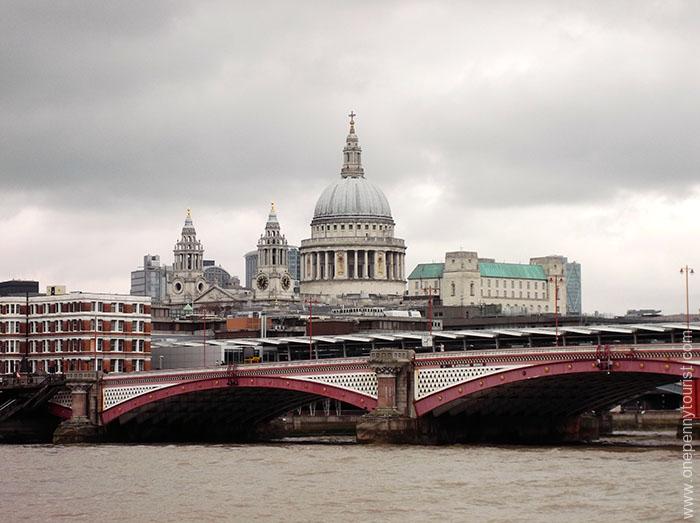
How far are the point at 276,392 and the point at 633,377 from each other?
77.5 ft

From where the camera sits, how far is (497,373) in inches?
3718

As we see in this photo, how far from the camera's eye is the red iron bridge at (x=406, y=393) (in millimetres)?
92750

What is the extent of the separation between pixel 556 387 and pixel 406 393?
8292 millimetres

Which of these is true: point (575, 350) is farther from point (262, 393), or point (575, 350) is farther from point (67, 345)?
point (67, 345)

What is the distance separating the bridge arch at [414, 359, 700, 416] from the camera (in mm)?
90938

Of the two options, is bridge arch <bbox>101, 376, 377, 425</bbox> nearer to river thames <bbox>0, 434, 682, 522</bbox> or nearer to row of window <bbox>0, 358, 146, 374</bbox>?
river thames <bbox>0, 434, 682, 522</bbox>

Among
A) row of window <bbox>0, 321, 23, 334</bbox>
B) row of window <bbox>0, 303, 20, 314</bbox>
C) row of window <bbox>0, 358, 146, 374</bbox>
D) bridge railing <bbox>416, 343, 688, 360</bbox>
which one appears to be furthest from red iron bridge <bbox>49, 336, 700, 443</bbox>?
row of window <bbox>0, 303, 20, 314</bbox>

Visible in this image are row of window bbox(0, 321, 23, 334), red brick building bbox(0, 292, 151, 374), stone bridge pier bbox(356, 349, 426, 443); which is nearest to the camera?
stone bridge pier bbox(356, 349, 426, 443)

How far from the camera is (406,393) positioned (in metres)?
98.6

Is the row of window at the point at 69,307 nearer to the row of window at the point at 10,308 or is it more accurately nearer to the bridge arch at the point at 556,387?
the row of window at the point at 10,308

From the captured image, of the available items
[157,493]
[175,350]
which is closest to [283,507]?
[157,493]

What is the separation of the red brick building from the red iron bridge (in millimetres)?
7722

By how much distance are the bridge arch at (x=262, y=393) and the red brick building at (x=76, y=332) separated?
10.8 metres

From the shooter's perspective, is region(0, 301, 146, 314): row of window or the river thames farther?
region(0, 301, 146, 314): row of window
